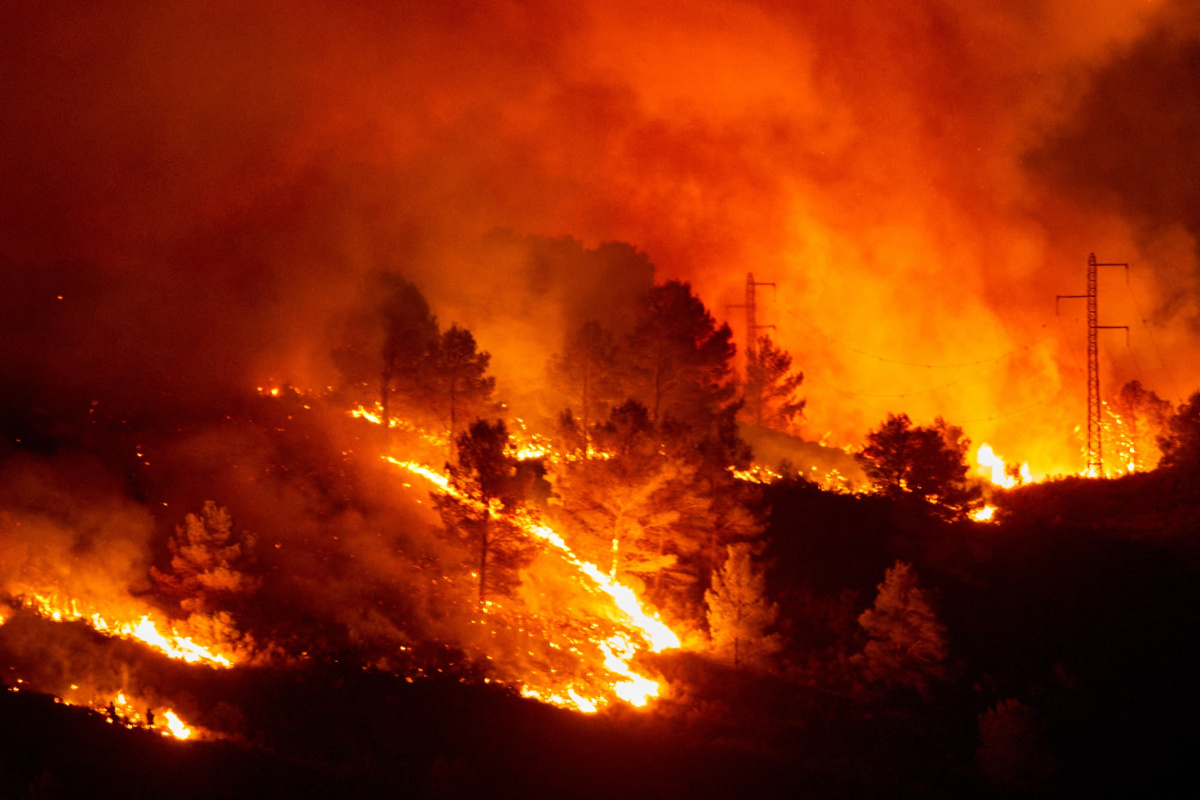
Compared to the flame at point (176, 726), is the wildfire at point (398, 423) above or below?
above

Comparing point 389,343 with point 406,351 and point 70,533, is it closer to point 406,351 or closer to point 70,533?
point 406,351

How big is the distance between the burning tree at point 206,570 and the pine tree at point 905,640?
20131 mm

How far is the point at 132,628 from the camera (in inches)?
1150

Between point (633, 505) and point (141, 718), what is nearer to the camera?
point (141, 718)

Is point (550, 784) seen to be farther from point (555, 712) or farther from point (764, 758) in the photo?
point (764, 758)

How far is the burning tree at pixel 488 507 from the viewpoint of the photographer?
33.3 meters

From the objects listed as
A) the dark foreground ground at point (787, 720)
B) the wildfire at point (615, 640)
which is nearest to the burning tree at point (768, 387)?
the dark foreground ground at point (787, 720)

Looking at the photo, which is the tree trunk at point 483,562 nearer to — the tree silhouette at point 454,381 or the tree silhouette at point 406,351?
the tree silhouette at point 454,381

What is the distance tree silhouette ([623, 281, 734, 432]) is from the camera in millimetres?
48094

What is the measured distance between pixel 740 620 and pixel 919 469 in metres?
15.8

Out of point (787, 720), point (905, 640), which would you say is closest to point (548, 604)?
point (787, 720)

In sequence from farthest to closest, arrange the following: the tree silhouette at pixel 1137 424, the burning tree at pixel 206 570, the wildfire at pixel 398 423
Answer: the tree silhouette at pixel 1137 424
the wildfire at pixel 398 423
the burning tree at pixel 206 570

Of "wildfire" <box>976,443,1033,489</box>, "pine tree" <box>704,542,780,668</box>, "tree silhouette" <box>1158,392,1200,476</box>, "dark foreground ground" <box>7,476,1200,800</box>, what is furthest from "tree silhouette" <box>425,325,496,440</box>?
"tree silhouette" <box>1158,392,1200,476</box>

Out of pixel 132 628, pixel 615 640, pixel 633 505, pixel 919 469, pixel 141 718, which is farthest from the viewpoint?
pixel 919 469
